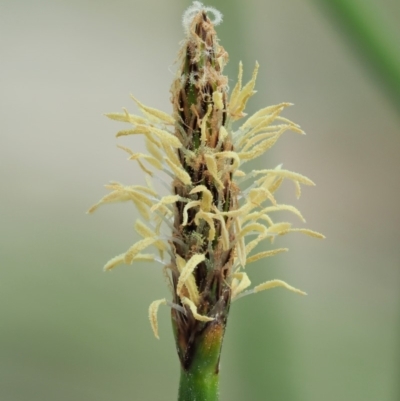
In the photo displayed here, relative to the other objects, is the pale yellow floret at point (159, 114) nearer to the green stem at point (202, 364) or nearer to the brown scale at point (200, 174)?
the brown scale at point (200, 174)

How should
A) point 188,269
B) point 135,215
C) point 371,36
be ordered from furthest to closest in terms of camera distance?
point 135,215, point 371,36, point 188,269

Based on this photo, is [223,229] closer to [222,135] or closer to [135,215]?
[222,135]

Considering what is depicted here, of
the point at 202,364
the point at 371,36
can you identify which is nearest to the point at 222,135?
the point at 202,364

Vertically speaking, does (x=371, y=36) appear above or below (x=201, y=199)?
above

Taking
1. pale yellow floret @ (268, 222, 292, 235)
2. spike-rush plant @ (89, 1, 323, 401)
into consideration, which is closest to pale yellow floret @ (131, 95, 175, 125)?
spike-rush plant @ (89, 1, 323, 401)

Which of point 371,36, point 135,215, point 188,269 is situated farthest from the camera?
point 135,215

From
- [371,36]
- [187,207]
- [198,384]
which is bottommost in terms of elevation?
[198,384]

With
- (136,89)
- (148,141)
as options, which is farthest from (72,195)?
(148,141)
